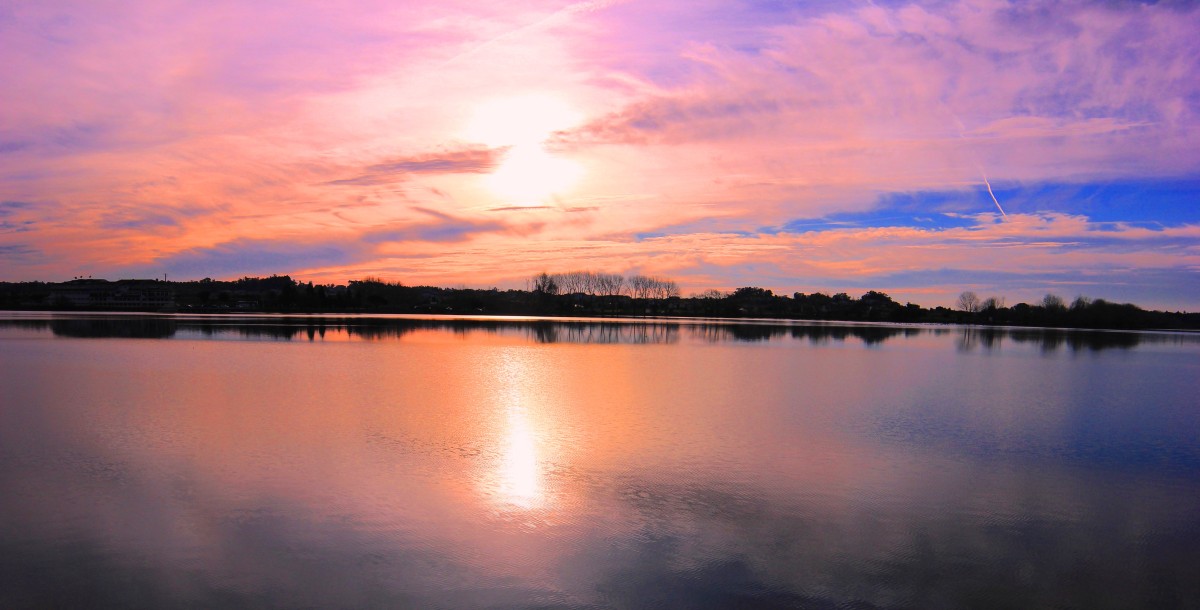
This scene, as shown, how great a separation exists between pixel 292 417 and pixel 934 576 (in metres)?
9.26

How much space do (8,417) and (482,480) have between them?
8.17 meters

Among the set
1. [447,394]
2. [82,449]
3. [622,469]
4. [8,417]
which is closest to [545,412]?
[447,394]

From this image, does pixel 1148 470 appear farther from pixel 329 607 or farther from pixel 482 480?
pixel 329 607

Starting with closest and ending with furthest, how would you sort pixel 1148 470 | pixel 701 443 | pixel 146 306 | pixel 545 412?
pixel 1148 470
pixel 701 443
pixel 545 412
pixel 146 306

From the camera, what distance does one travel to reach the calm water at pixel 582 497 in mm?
4949

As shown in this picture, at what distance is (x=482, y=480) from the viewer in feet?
24.6

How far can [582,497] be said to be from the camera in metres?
6.93

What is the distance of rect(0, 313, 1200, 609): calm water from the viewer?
4949 mm

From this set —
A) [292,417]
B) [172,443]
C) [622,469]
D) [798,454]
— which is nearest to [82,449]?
[172,443]

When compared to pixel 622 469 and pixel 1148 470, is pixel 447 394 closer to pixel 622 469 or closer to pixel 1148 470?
pixel 622 469

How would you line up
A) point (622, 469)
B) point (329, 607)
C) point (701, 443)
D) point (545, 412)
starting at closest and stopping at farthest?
point (329, 607)
point (622, 469)
point (701, 443)
point (545, 412)

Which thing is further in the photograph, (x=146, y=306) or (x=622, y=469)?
(x=146, y=306)

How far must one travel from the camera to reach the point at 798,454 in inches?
356

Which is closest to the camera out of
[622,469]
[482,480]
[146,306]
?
[482,480]
